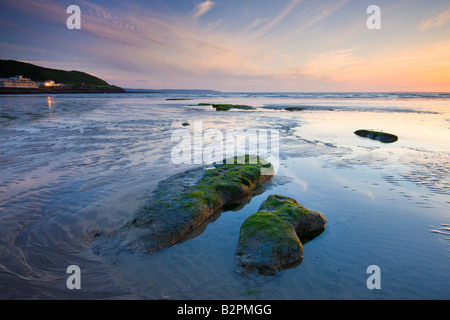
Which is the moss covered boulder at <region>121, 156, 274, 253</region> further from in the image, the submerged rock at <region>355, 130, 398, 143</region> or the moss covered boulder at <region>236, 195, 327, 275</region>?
the submerged rock at <region>355, 130, 398, 143</region>

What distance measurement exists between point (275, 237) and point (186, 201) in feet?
7.58

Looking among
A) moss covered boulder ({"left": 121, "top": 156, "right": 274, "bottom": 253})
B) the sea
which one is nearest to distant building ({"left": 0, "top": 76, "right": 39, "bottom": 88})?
the sea

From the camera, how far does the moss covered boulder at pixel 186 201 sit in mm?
4512

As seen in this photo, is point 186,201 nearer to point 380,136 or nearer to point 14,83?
point 380,136

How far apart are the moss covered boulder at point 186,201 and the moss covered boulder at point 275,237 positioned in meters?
1.28

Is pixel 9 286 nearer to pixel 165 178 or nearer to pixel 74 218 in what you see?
pixel 74 218

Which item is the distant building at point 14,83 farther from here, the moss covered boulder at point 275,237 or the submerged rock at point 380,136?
the moss covered boulder at point 275,237

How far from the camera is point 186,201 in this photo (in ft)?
17.9

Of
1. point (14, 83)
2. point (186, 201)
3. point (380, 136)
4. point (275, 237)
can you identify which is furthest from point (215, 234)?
point (14, 83)

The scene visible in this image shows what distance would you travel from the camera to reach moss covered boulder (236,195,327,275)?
3818 mm

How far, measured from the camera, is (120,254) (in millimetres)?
4074

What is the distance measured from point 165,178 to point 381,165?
8.48 metres

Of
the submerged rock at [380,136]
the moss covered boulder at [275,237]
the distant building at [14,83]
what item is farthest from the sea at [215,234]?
the distant building at [14,83]
